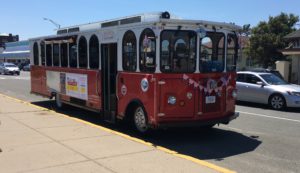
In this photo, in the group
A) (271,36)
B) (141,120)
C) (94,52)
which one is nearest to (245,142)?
(141,120)

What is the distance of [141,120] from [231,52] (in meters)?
2.62

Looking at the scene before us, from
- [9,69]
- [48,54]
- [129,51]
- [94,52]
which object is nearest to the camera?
[129,51]

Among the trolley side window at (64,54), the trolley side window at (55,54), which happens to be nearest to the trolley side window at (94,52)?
the trolley side window at (64,54)

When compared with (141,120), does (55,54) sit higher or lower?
higher

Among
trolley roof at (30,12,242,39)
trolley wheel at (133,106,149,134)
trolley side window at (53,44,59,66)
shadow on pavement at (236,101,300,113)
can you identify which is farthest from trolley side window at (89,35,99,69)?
shadow on pavement at (236,101,300,113)

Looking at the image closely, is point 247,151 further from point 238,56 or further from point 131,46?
point 131,46

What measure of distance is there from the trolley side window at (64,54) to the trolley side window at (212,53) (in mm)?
5551

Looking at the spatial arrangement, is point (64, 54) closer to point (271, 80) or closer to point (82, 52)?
point (82, 52)

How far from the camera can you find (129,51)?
9.30 m

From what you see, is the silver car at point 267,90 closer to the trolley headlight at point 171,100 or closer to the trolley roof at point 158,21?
the trolley roof at point 158,21

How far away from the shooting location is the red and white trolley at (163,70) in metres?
8.38

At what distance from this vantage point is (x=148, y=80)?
855cm

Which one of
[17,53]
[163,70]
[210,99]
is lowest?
[210,99]

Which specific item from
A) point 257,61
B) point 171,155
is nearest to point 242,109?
point 171,155
